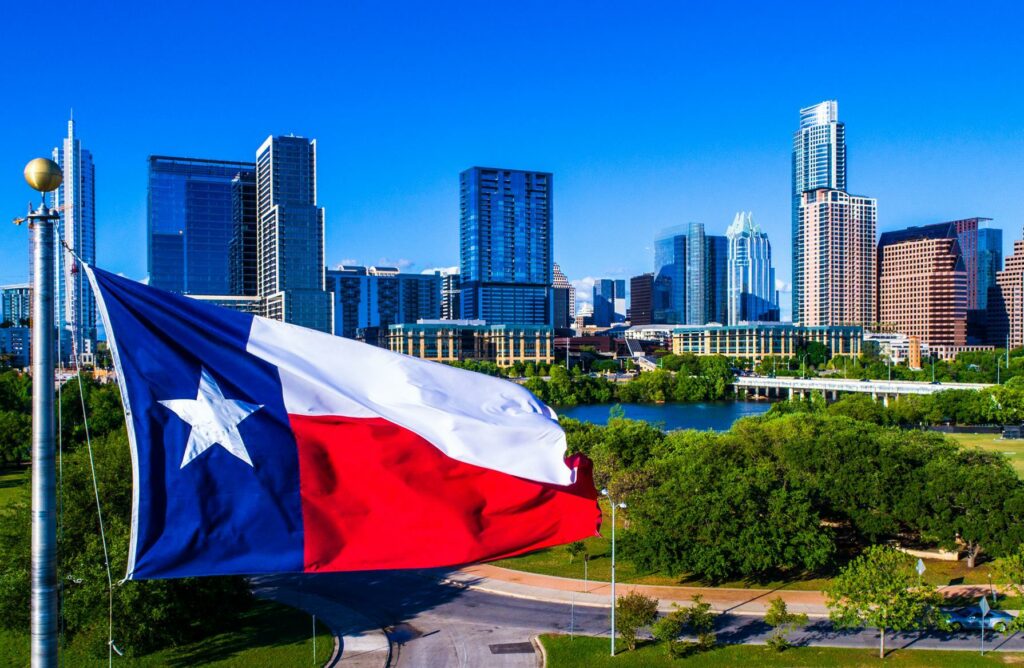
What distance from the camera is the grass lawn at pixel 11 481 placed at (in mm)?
45969

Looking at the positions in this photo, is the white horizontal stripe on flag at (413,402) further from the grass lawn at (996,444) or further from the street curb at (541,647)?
the grass lawn at (996,444)

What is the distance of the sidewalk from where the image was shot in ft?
91.3

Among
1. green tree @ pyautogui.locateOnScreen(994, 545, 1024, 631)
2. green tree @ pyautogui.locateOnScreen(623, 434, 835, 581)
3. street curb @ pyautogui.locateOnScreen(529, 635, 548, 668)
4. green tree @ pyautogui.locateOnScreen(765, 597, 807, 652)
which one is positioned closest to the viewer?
street curb @ pyautogui.locateOnScreen(529, 635, 548, 668)

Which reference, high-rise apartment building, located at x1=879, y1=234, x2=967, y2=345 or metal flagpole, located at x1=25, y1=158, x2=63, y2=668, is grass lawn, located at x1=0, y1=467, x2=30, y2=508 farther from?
high-rise apartment building, located at x1=879, y1=234, x2=967, y2=345

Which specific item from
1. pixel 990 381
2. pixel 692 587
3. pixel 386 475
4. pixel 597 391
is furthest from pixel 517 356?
pixel 386 475

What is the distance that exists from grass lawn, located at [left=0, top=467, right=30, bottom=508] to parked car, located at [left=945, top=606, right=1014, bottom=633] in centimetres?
4205

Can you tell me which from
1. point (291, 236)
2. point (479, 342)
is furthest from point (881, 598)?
point (291, 236)

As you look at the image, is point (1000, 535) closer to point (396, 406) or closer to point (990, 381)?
point (396, 406)

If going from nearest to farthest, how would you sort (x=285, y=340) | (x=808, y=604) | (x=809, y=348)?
(x=285, y=340) → (x=808, y=604) → (x=809, y=348)

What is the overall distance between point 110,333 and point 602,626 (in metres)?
22.1

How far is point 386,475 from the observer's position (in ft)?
25.7

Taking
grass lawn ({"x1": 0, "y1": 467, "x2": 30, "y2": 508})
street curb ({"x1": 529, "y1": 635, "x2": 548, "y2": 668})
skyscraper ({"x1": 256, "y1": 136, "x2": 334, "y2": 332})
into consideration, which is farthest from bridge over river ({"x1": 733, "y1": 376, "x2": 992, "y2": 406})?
street curb ({"x1": 529, "y1": 635, "x2": 548, "y2": 668})

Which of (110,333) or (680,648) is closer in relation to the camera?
(110,333)

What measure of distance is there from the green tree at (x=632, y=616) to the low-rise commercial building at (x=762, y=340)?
145 metres
